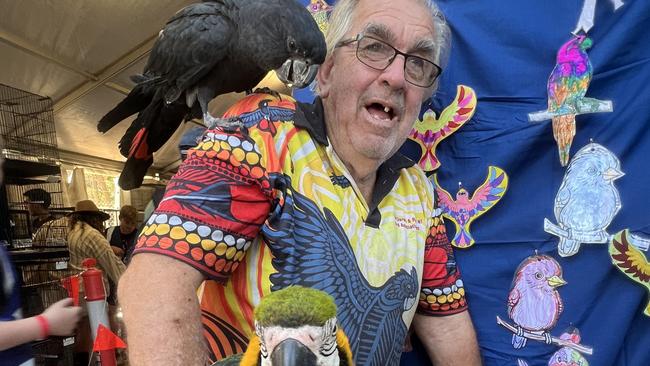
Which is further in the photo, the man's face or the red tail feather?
the red tail feather

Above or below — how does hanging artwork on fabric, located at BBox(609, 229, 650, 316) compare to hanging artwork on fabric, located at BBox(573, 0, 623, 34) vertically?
below

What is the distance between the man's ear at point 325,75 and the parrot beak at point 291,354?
2.10 feet

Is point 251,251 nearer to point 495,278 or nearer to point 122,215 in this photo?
point 495,278

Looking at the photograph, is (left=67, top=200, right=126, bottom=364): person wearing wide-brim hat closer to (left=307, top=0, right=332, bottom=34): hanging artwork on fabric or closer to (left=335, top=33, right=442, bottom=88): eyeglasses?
(left=307, top=0, right=332, bottom=34): hanging artwork on fabric

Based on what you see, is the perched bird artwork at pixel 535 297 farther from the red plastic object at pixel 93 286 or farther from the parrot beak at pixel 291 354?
the red plastic object at pixel 93 286

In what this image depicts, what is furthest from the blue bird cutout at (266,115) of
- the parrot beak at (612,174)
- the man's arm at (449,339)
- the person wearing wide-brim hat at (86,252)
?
the person wearing wide-brim hat at (86,252)

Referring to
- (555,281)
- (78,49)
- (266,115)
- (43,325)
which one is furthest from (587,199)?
(78,49)

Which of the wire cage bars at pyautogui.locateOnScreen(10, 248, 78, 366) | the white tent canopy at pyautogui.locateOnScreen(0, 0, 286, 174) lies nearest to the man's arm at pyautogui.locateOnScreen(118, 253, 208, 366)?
the white tent canopy at pyautogui.locateOnScreen(0, 0, 286, 174)

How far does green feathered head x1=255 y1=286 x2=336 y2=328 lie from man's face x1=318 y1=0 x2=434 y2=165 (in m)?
0.47

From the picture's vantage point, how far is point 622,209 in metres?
0.99

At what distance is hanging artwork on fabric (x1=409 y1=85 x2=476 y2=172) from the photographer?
1.20 m

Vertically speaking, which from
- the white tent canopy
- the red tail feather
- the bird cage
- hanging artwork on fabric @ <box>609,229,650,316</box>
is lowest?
hanging artwork on fabric @ <box>609,229,650,316</box>

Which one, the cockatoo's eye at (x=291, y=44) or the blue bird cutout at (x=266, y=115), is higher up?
the cockatoo's eye at (x=291, y=44)

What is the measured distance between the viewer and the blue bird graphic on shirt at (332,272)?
81cm
